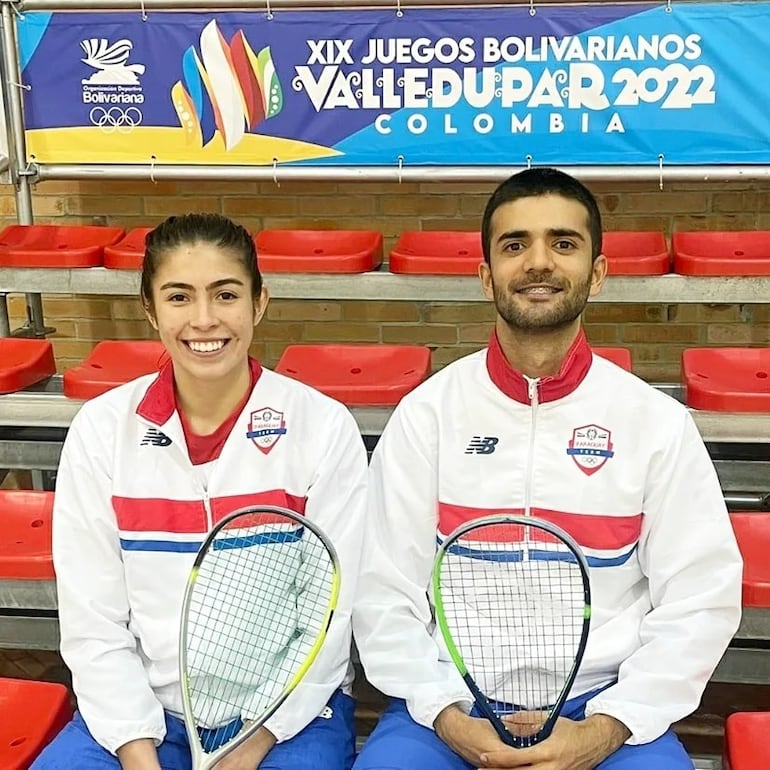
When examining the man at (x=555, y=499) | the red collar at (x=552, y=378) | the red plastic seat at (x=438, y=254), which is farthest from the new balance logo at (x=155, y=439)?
the red plastic seat at (x=438, y=254)

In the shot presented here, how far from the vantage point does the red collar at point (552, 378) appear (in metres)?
1.76

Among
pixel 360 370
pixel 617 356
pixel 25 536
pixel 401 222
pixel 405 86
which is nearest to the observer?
pixel 25 536

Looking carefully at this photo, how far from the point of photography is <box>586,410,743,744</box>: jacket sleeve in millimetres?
1632

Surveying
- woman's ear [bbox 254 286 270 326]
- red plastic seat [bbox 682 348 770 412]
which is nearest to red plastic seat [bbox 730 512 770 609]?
red plastic seat [bbox 682 348 770 412]

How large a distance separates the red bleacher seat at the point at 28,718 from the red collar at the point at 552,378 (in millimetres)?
966

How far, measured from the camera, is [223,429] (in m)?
1.81

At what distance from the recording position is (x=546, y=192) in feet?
5.83

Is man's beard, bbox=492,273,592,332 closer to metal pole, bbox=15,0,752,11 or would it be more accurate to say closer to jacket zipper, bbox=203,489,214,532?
jacket zipper, bbox=203,489,214,532

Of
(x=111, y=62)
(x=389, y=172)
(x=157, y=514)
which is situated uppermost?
(x=111, y=62)

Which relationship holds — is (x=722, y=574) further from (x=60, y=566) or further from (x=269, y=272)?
(x=269, y=272)

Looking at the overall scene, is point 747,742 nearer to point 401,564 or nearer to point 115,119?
point 401,564

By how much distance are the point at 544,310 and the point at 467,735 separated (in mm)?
694

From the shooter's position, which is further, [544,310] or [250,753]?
[544,310]

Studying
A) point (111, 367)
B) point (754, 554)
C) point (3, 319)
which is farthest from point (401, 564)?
point (3, 319)
